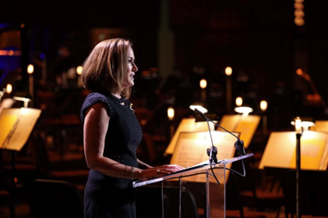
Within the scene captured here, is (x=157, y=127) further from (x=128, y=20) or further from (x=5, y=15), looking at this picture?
(x=5, y=15)

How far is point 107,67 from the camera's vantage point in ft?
8.35

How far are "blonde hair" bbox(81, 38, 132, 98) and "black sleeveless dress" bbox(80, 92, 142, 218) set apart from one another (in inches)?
1.9

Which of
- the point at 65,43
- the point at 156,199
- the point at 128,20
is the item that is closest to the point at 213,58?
the point at 128,20

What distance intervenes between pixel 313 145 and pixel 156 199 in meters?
1.93

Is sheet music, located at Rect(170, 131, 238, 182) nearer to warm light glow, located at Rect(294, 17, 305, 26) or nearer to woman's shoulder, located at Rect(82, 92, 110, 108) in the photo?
woman's shoulder, located at Rect(82, 92, 110, 108)

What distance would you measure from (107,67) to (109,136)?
298 millimetres

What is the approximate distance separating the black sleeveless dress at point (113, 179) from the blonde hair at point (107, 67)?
5cm

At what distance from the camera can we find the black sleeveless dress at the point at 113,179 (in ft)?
8.21

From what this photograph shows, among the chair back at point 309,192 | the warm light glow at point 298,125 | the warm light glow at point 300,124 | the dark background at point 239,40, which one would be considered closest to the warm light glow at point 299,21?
the dark background at point 239,40

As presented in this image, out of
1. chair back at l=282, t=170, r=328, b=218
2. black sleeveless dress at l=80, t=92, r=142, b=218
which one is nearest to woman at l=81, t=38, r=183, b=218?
black sleeveless dress at l=80, t=92, r=142, b=218

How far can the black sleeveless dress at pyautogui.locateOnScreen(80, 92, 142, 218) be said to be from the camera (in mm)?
2504

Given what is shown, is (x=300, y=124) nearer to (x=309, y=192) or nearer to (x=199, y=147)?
(x=309, y=192)

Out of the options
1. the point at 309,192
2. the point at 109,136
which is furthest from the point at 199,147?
the point at 109,136

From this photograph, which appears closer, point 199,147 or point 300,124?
point 199,147
